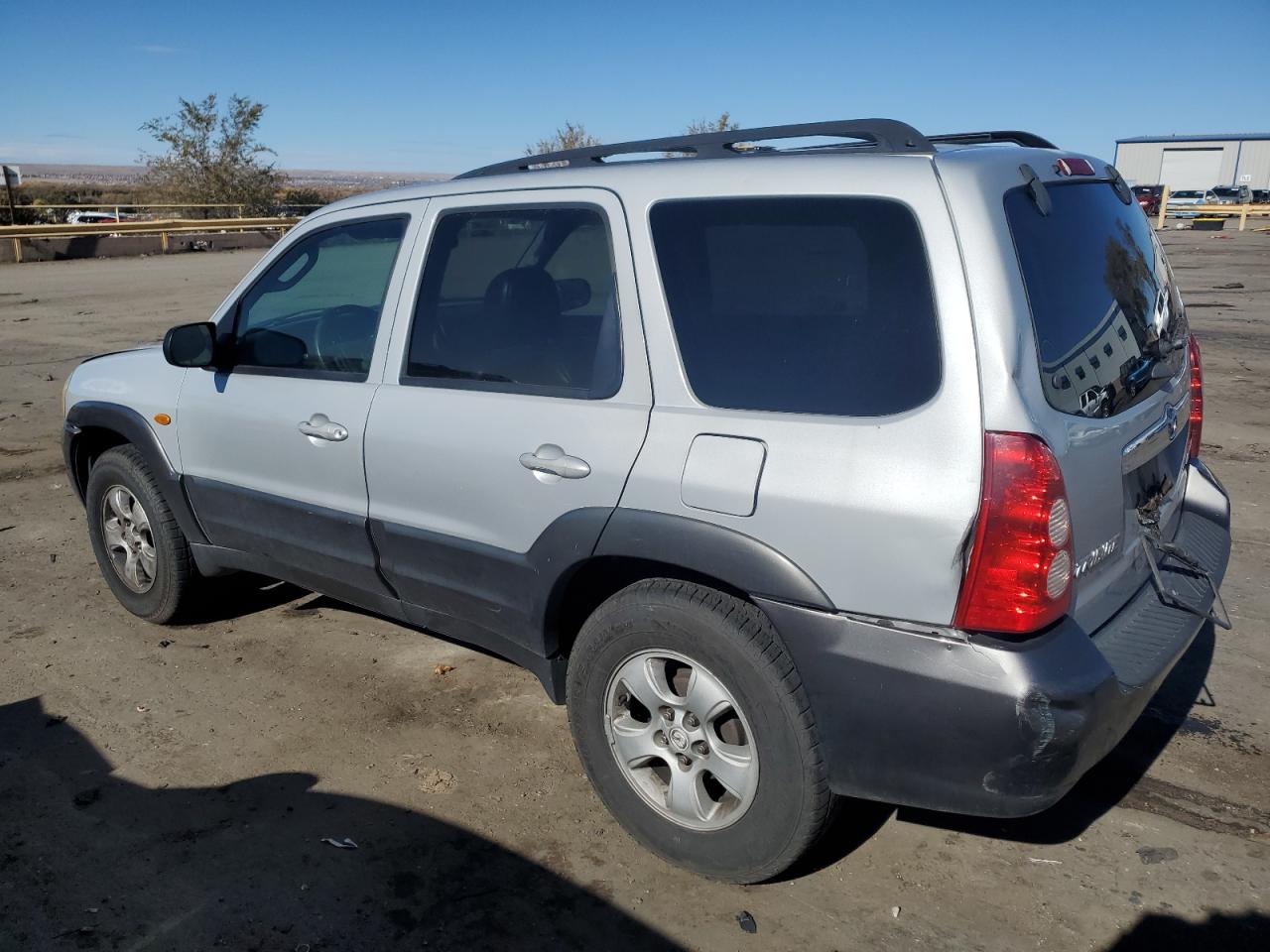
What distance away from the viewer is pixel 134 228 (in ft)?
101

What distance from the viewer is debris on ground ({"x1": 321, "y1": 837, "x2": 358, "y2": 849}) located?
10.6 ft

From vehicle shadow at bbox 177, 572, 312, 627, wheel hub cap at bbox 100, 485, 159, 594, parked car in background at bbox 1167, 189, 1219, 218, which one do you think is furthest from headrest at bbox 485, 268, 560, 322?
parked car in background at bbox 1167, 189, 1219, 218

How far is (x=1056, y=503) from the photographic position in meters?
2.45

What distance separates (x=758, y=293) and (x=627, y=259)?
16.9 inches

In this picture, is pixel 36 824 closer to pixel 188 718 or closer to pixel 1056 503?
pixel 188 718

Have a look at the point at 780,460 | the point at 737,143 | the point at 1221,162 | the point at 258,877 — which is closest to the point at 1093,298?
the point at 780,460

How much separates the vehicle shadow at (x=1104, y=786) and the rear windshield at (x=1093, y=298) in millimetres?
1234

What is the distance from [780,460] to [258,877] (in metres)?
1.93

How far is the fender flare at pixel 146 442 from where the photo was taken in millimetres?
4555

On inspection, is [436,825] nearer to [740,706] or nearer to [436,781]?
[436,781]

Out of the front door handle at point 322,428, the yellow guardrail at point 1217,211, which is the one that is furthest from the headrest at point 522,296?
the yellow guardrail at point 1217,211

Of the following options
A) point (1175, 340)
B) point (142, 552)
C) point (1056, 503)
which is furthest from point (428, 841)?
point (1175, 340)

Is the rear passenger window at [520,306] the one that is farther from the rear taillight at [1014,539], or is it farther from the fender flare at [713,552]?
the rear taillight at [1014,539]

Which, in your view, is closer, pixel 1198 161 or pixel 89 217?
pixel 89 217
